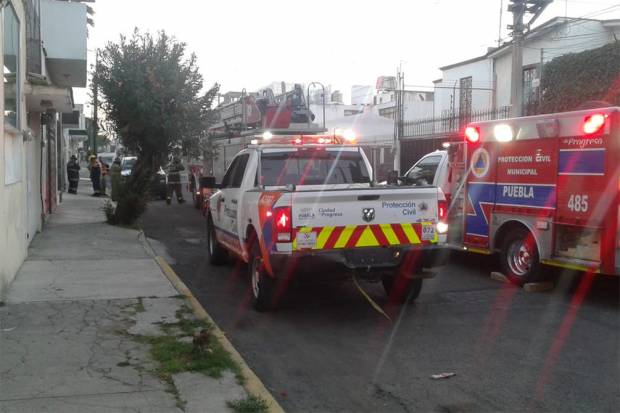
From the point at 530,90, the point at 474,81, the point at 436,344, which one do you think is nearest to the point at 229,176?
the point at 436,344

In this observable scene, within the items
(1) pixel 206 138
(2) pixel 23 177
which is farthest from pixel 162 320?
(1) pixel 206 138

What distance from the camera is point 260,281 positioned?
286 inches

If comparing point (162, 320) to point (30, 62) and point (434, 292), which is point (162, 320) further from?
point (30, 62)

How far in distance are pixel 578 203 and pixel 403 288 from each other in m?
2.47

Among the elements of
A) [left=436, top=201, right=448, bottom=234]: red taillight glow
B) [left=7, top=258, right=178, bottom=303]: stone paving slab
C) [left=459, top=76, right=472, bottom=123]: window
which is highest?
[left=459, top=76, right=472, bottom=123]: window

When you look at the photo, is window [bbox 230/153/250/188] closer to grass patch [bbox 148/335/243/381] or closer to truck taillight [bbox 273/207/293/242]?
truck taillight [bbox 273/207/293/242]

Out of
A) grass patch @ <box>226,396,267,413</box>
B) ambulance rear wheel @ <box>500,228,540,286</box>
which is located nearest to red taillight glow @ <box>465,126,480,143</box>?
ambulance rear wheel @ <box>500,228,540,286</box>

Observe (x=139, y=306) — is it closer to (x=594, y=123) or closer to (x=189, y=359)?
(x=189, y=359)

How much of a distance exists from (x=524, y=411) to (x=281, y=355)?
225 cm

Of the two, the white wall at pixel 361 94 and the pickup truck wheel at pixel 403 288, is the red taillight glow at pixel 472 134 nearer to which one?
the pickup truck wheel at pixel 403 288

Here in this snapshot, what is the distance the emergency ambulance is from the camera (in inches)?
302

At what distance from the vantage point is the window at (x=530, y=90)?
21.2 metres

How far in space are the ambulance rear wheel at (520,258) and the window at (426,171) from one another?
2447mm

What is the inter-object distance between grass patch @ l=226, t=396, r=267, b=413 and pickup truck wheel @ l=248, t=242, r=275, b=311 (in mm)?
2654
